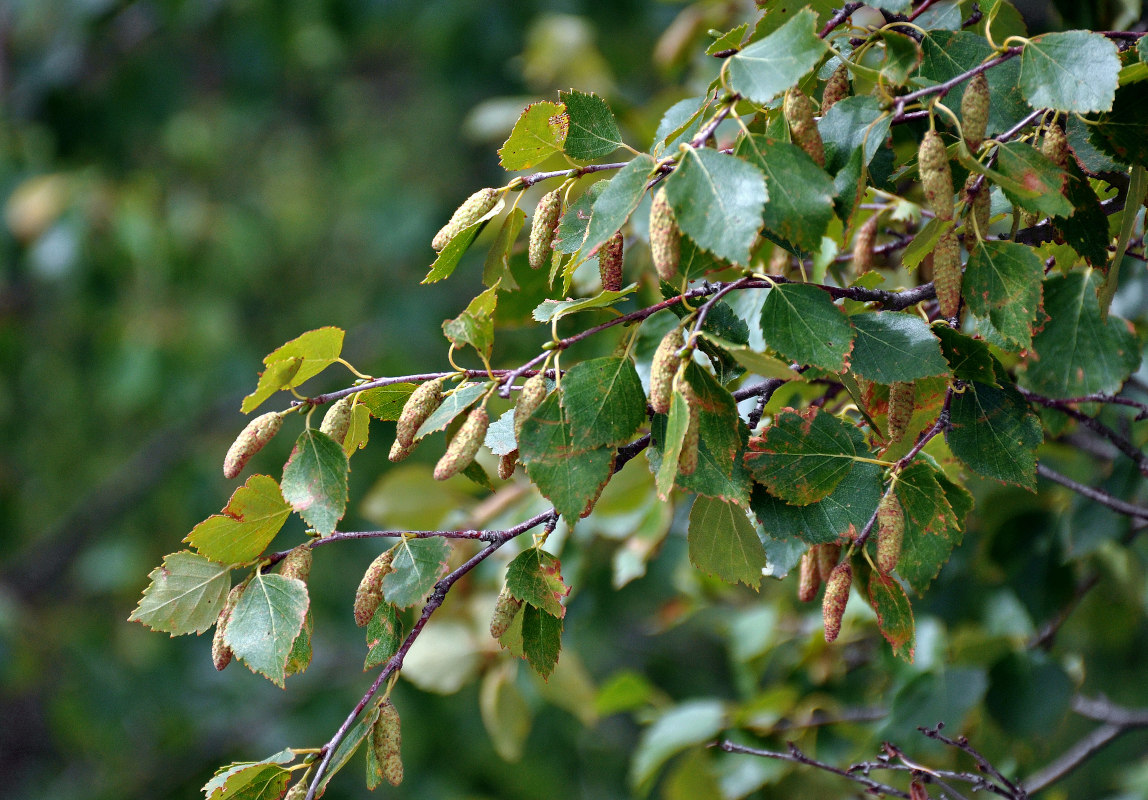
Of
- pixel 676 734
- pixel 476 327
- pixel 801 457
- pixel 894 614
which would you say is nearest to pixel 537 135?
pixel 476 327

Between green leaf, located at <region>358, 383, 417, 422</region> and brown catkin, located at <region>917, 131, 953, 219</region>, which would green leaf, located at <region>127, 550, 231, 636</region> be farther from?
brown catkin, located at <region>917, 131, 953, 219</region>

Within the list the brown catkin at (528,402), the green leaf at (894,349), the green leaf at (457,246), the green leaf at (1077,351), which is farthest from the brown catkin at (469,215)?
the green leaf at (1077,351)

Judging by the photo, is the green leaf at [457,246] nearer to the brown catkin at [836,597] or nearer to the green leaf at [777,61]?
the green leaf at [777,61]

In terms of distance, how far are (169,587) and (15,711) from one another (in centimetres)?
375

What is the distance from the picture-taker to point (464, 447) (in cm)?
48

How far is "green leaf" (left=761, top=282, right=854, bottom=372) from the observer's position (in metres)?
0.47

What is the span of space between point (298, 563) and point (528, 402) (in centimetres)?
16

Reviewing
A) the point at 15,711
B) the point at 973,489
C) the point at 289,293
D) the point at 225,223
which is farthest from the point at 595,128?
the point at 15,711

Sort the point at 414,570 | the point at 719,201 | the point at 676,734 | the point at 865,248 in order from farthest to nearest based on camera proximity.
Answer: the point at 676,734
the point at 865,248
the point at 414,570
the point at 719,201

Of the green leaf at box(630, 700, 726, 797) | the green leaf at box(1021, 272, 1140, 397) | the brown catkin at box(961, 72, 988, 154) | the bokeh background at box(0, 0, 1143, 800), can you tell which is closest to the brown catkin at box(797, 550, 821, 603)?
the green leaf at box(1021, 272, 1140, 397)

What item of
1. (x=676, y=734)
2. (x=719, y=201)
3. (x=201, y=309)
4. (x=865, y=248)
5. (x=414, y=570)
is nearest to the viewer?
(x=719, y=201)

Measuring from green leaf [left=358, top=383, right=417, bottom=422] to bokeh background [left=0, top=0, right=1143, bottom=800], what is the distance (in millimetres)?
1669

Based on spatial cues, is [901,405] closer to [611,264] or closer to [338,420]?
[611,264]

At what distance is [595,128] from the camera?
552mm
